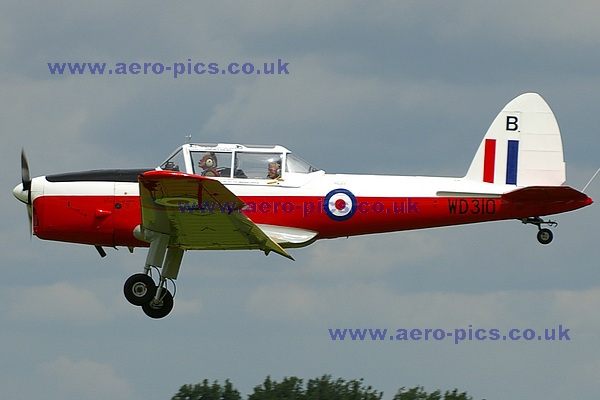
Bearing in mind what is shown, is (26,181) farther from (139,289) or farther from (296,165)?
(296,165)

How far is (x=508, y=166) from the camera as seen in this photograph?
19.5 meters

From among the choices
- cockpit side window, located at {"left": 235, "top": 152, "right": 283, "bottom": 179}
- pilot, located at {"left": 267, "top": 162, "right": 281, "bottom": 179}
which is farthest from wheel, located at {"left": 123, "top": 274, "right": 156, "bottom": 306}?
pilot, located at {"left": 267, "top": 162, "right": 281, "bottom": 179}

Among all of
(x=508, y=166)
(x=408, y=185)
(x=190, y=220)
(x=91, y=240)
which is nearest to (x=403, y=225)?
(x=408, y=185)

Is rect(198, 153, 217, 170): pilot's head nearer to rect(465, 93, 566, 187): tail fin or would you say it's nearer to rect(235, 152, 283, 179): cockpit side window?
rect(235, 152, 283, 179): cockpit side window

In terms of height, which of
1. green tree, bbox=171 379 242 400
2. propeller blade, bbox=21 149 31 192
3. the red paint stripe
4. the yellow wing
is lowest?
green tree, bbox=171 379 242 400

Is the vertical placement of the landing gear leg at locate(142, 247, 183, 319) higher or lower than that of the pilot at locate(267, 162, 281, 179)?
lower

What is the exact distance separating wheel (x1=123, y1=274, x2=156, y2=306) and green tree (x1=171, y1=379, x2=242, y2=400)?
2120cm

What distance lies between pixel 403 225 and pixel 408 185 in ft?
1.91

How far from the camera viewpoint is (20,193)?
18.8 meters

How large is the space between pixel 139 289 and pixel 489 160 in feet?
17.8

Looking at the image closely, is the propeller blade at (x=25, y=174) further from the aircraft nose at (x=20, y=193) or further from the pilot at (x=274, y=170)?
the pilot at (x=274, y=170)

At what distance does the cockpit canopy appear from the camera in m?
18.3

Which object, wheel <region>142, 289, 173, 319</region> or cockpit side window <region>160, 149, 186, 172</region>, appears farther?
wheel <region>142, 289, 173, 319</region>

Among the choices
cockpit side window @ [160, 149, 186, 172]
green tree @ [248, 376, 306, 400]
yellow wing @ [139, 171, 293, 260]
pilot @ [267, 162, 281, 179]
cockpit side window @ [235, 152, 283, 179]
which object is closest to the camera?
yellow wing @ [139, 171, 293, 260]
